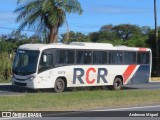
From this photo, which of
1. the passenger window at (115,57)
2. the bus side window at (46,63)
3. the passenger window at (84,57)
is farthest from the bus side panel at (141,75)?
the bus side window at (46,63)

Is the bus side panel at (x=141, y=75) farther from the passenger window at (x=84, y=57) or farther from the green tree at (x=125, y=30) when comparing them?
the green tree at (x=125, y=30)

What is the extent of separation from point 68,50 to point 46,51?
69.8 inches

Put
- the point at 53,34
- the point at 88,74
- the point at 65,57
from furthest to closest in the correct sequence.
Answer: the point at 53,34 → the point at 88,74 → the point at 65,57

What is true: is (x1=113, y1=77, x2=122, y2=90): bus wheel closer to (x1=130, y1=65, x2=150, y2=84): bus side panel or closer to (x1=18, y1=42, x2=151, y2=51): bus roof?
(x1=130, y1=65, x2=150, y2=84): bus side panel

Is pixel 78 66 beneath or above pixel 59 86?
above

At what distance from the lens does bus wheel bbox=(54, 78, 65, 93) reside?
2745cm

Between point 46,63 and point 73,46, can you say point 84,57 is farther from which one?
point 46,63

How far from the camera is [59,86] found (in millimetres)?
27641

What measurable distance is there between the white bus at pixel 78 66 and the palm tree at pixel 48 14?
968 cm

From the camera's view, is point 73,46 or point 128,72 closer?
point 73,46

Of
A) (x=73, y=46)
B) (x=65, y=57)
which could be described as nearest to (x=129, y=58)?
(x=73, y=46)

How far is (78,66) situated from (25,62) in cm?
333

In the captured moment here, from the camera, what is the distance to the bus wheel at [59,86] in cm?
2745

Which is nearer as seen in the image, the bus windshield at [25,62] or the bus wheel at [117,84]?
the bus windshield at [25,62]
